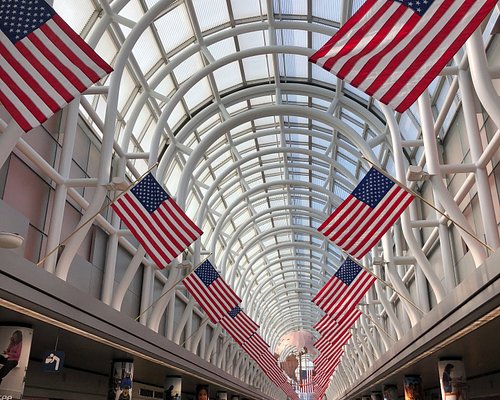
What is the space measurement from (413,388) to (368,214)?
9.35 metres

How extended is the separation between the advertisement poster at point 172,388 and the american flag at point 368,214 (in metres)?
11.2

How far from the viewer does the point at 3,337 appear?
1046cm

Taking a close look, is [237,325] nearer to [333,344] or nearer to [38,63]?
[333,344]

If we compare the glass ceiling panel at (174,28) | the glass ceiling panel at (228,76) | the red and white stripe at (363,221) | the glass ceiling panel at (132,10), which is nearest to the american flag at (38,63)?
the red and white stripe at (363,221)

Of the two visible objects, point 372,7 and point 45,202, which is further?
point 45,202

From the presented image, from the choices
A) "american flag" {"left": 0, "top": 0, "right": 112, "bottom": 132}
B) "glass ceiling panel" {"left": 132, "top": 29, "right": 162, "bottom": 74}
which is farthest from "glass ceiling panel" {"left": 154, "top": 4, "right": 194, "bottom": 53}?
"american flag" {"left": 0, "top": 0, "right": 112, "bottom": 132}

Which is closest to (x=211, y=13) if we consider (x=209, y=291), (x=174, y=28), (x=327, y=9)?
(x=174, y=28)

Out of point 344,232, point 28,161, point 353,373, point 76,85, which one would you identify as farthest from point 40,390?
point 353,373

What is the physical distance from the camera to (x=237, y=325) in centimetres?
2567

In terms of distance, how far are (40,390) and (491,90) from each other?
1325 centimetres

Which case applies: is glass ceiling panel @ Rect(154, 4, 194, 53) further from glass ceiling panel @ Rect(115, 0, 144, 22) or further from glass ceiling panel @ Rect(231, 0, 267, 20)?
glass ceiling panel @ Rect(231, 0, 267, 20)

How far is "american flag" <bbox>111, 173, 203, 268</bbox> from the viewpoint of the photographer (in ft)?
42.7

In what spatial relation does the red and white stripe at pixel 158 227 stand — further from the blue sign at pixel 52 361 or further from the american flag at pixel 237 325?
the american flag at pixel 237 325

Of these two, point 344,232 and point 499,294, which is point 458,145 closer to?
point 344,232
